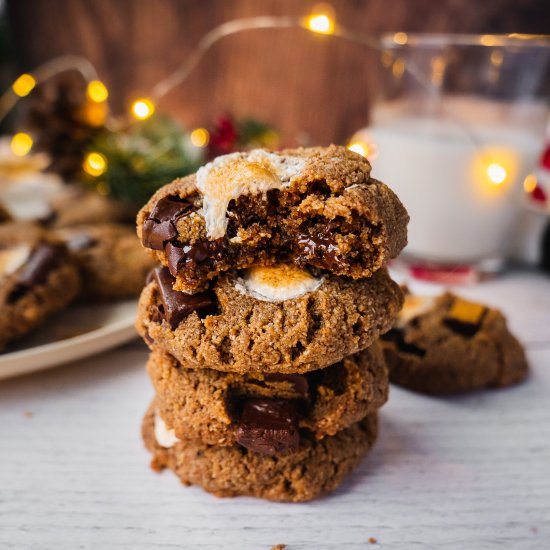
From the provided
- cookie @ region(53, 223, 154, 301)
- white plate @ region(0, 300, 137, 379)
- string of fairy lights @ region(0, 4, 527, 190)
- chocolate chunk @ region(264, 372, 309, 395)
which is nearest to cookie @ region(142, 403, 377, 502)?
chocolate chunk @ region(264, 372, 309, 395)

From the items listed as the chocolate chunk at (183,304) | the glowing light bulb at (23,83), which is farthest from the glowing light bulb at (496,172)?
the glowing light bulb at (23,83)

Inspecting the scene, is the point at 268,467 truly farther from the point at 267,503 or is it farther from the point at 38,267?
the point at 38,267

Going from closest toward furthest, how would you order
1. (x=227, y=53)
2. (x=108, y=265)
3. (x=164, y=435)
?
1. (x=164, y=435)
2. (x=108, y=265)
3. (x=227, y=53)

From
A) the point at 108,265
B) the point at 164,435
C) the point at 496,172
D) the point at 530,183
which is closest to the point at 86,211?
the point at 108,265

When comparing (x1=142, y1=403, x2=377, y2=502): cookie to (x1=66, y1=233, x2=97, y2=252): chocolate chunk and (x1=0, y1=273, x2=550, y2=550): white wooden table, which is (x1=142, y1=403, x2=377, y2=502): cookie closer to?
(x1=0, y1=273, x2=550, y2=550): white wooden table

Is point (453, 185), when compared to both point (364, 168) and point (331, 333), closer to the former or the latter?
point (364, 168)

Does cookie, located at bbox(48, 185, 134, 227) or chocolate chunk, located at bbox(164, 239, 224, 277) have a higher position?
chocolate chunk, located at bbox(164, 239, 224, 277)

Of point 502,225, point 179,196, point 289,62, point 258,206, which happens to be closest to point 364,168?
point 258,206
